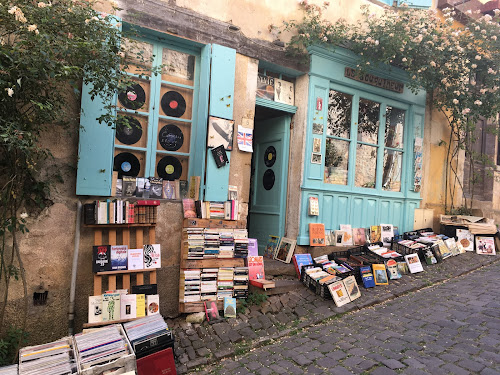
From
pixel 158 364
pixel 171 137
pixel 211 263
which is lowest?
pixel 158 364

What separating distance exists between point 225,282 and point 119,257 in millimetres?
1433

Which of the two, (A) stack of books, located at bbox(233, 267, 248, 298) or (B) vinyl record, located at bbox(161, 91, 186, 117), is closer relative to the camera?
(A) stack of books, located at bbox(233, 267, 248, 298)

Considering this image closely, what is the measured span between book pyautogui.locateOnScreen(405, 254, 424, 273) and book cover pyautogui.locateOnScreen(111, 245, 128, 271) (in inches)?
184

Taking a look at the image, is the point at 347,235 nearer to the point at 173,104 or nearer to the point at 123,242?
the point at 173,104

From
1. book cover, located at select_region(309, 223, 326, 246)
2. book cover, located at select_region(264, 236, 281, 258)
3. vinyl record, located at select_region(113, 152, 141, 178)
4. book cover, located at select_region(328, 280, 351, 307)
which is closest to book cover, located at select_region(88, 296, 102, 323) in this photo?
vinyl record, located at select_region(113, 152, 141, 178)

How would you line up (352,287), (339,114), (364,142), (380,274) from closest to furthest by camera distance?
1. (352,287)
2. (380,274)
3. (339,114)
4. (364,142)

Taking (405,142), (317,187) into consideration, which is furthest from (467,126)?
(317,187)

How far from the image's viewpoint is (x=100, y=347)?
11.7 feet

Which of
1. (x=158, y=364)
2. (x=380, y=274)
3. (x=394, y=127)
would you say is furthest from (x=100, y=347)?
(x=394, y=127)

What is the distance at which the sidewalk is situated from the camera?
14.0ft

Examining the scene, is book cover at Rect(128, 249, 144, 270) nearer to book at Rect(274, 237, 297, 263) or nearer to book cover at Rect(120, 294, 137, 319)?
book cover at Rect(120, 294, 137, 319)

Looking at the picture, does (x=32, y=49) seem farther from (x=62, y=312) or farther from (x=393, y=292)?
(x=393, y=292)

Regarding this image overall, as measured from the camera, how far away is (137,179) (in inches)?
202

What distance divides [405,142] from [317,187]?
2599 millimetres
